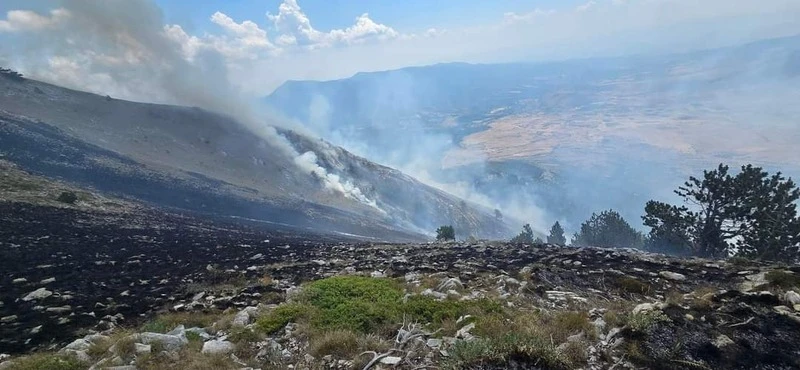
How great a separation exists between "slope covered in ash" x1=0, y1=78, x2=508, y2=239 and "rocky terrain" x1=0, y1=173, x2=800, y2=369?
36119 mm

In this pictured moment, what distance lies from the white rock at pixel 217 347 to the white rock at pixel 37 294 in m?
8.63

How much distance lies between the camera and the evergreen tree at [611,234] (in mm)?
55322

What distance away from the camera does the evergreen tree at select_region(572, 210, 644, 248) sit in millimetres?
55322

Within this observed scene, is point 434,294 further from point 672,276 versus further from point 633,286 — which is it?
point 672,276

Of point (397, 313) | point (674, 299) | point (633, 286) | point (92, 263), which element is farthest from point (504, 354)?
point (92, 263)

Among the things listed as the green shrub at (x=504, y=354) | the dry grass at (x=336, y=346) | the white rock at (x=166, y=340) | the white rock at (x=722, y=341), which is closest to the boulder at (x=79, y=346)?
the white rock at (x=166, y=340)

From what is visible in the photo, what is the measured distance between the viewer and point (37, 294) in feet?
45.2

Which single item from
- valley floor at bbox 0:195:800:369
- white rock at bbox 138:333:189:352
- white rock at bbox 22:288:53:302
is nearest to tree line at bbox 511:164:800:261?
valley floor at bbox 0:195:800:369

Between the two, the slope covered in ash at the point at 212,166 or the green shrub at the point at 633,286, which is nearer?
the green shrub at the point at 633,286

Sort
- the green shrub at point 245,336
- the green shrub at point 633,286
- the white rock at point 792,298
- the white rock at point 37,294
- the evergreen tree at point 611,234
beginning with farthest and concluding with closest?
1. the evergreen tree at point 611,234
2. the white rock at point 37,294
3. the green shrub at point 633,286
4. the white rock at point 792,298
5. the green shrub at point 245,336

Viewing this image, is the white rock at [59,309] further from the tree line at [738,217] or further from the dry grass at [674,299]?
the tree line at [738,217]

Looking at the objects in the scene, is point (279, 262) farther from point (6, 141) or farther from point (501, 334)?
point (6, 141)

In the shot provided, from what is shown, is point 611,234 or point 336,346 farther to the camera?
point 611,234

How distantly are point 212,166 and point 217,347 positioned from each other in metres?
76.0
